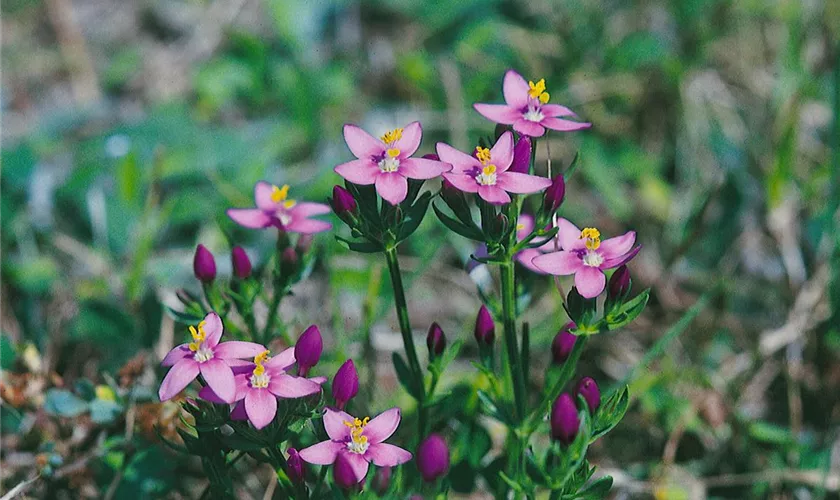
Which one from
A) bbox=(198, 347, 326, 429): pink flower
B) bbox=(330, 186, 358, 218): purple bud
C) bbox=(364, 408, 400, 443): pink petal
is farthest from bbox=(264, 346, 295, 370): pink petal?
Answer: bbox=(330, 186, 358, 218): purple bud

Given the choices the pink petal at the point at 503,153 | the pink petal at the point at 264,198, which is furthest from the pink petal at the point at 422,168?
the pink petal at the point at 264,198

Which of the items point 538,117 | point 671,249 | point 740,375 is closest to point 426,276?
point 671,249

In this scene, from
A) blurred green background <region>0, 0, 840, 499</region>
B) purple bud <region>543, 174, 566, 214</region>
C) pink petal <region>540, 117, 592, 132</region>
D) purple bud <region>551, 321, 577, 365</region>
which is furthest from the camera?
blurred green background <region>0, 0, 840, 499</region>

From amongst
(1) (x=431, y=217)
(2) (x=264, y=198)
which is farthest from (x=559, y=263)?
(1) (x=431, y=217)

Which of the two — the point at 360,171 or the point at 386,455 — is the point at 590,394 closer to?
the point at 386,455

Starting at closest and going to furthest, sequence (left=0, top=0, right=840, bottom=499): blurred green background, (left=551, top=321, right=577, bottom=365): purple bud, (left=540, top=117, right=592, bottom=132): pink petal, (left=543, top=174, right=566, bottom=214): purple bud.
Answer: (left=543, top=174, right=566, bottom=214): purple bud < (left=540, top=117, right=592, bottom=132): pink petal < (left=551, top=321, right=577, bottom=365): purple bud < (left=0, top=0, right=840, bottom=499): blurred green background

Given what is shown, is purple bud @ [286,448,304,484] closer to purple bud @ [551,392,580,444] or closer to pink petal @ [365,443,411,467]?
pink petal @ [365,443,411,467]

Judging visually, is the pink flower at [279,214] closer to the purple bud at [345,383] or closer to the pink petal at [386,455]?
the purple bud at [345,383]

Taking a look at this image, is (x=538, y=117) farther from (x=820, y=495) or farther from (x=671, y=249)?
(x=671, y=249)
